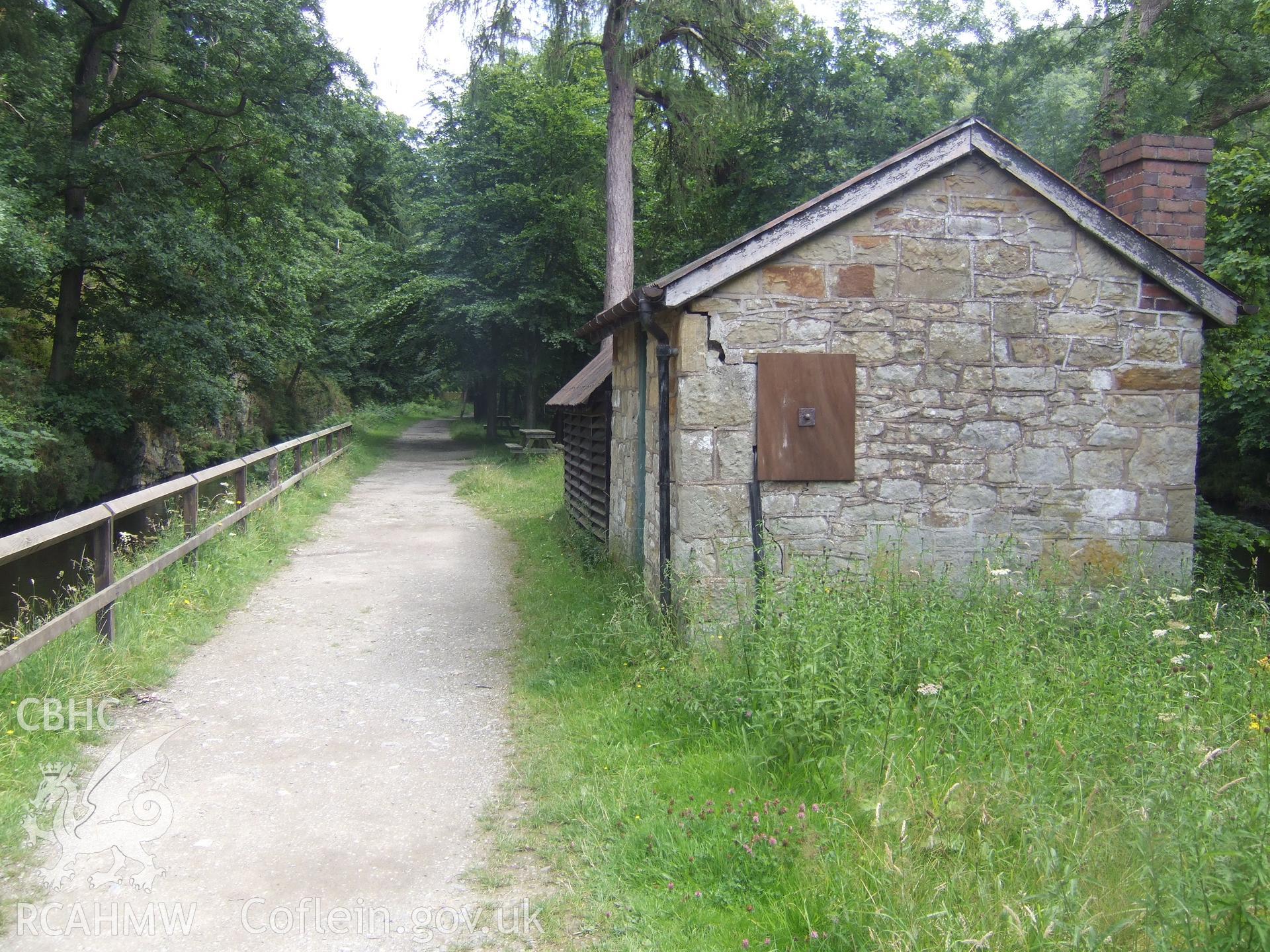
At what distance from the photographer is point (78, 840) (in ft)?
12.9

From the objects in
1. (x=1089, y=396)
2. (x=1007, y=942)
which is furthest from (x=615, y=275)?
(x=1007, y=942)

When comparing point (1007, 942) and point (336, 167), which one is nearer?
point (1007, 942)

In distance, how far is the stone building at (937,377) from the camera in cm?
655

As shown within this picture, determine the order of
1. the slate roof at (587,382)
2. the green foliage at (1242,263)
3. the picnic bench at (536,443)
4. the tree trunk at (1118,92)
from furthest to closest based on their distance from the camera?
the picnic bench at (536,443) → the tree trunk at (1118,92) → the slate roof at (587,382) → the green foliage at (1242,263)

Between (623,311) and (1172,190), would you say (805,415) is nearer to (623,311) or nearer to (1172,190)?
(623,311)

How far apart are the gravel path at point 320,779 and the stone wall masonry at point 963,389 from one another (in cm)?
215

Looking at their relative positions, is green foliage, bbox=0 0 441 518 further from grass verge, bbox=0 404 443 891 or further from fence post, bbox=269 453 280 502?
grass verge, bbox=0 404 443 891

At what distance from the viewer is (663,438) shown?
687 cm

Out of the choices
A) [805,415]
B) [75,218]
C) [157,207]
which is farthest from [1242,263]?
[75,218]

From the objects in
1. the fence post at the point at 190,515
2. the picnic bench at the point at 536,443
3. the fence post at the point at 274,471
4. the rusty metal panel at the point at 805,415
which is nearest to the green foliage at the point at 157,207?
the fence post at the point at 274,471

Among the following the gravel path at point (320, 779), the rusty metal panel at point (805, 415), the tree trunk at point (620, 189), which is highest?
the tree trunk at point (620, 189)

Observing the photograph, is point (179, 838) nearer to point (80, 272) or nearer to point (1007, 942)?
point (1007, 942)

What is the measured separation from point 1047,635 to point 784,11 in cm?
1917

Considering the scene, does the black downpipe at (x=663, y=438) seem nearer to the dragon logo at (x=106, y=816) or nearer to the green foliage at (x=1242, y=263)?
the dragon logo at (x=106, y=816)
